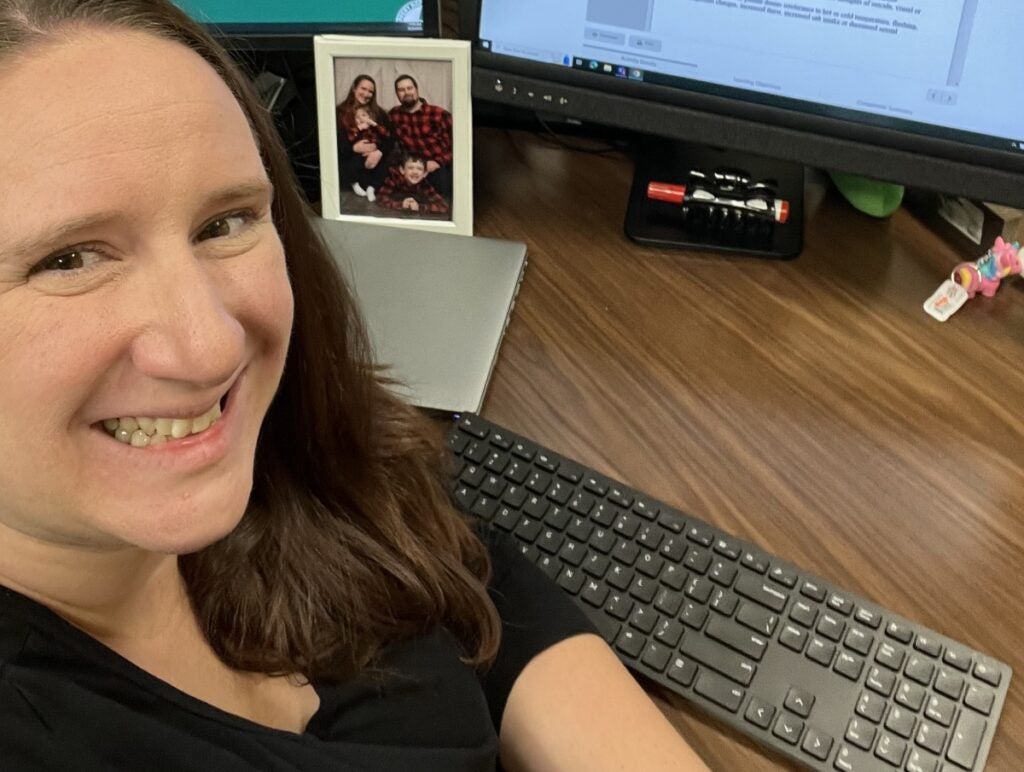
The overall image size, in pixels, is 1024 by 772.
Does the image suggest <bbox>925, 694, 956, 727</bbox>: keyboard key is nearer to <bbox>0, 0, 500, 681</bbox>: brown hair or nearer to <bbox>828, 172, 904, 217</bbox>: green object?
<bbox>0, 0, 500, 681</bbox>: brown hair

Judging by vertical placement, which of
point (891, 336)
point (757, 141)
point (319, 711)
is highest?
point (757, 141)

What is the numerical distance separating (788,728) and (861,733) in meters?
0.04

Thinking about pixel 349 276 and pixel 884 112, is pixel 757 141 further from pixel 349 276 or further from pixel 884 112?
pixel 349 276

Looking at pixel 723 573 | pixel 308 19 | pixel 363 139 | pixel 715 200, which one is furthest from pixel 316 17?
pixel 723 573

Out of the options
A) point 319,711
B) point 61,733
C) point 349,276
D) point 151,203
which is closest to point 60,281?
point 151,203

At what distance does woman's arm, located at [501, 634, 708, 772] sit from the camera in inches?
24.4

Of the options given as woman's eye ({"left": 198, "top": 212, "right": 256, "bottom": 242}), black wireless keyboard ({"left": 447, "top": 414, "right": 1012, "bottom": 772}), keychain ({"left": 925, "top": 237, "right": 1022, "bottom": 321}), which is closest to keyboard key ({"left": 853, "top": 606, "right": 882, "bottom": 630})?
black wireless keyboard ({"left": 447, "top": 414, "right": 1012, "bottom": 772})

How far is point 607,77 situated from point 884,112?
0.25 meters

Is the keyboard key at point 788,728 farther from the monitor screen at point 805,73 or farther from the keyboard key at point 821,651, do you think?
the monitor screen at point 805,73

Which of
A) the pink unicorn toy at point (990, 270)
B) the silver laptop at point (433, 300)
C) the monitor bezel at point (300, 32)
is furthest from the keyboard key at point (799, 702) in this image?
the monitor bezel at point (300, 32)

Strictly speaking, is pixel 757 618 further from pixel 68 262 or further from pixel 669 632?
pixel 68 262

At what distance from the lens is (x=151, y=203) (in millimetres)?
430

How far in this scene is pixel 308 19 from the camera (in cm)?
95

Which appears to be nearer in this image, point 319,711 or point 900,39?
point 319,711
